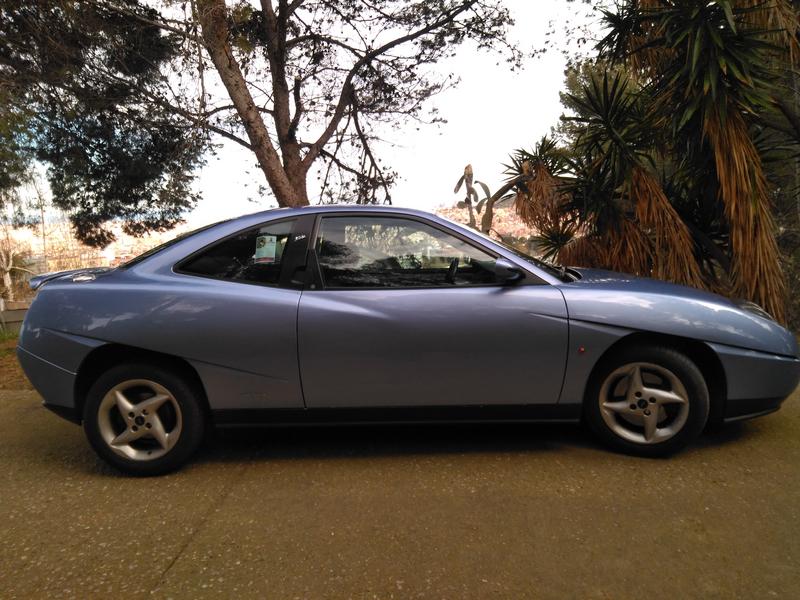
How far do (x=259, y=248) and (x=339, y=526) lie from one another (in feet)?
5.23

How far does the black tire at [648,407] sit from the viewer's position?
2881mm

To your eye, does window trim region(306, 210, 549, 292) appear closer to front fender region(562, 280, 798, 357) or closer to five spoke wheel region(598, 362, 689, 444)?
front fender region(562, 280, 798, 357)

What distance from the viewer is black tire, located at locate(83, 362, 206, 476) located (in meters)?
2.88

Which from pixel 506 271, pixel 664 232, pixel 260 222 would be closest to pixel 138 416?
pixel 260 222

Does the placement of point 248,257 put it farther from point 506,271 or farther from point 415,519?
point 415,519

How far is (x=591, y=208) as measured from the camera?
634cm

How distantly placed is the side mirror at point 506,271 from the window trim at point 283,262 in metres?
1.09

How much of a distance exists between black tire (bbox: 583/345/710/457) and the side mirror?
2.29ft

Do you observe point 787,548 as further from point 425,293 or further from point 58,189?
point 58,189

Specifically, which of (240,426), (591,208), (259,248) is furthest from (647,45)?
(240,426)

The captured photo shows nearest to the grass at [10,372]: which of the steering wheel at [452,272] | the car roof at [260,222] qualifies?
the car roof at [260,222]

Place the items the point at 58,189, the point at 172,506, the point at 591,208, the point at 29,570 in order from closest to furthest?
the point at 29,570
the point at 172,506
the point at 591,208
the point at 58,189

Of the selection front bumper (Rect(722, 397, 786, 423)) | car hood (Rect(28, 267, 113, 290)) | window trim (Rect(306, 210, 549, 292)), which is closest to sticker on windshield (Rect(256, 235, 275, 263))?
window trim (Rect(306, 210, 549, 292))

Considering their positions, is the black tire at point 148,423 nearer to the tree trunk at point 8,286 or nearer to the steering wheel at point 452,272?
the steering wheel at point 452,272
